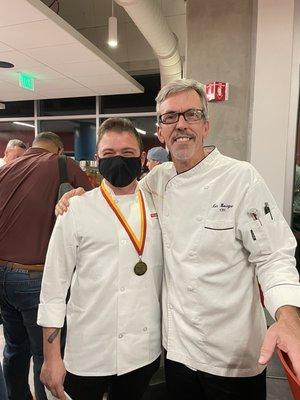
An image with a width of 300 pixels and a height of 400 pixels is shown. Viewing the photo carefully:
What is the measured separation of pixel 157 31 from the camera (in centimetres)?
413

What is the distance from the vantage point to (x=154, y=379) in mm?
2105

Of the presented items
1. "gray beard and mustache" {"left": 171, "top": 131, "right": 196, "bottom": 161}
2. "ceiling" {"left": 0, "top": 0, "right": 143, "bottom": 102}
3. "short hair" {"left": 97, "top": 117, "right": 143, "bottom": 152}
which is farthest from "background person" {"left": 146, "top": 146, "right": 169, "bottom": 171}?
"gray beard and mustache" {"left": 171, "top": 131, "right": 196, "bottom": 161}

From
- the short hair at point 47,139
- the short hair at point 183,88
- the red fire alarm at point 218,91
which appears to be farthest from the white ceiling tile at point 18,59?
the short hair at point 183,88

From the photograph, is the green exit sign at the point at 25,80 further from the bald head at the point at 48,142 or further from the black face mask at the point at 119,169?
the black face mask at the point at 119,169

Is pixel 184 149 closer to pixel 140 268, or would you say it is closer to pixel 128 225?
pixel 128 225

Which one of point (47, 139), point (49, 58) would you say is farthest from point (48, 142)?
point (49, 58)

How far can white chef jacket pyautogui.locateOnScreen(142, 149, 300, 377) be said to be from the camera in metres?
1.21

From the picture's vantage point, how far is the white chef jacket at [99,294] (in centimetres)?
127

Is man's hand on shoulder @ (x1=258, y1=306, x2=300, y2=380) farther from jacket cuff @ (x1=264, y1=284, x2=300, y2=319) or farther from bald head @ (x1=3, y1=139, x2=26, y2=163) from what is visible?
bald head @ (x1=3, y1=139, x2=26, y2=163)

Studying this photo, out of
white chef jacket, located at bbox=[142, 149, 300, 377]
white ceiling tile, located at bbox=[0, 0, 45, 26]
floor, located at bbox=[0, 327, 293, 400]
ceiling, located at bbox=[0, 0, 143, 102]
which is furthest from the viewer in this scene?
ceiling, located at bbox=[0, 0, 143, 102]

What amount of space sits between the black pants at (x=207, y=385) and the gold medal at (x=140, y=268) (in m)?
0.41

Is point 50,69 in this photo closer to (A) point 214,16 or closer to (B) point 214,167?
(A) point 214,16

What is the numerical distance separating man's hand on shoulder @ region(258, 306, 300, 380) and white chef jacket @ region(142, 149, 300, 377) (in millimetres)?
210

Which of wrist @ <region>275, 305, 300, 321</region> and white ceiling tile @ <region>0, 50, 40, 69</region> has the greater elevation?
white ceiling tile @ <region>0, 50, 40, 69</region>
